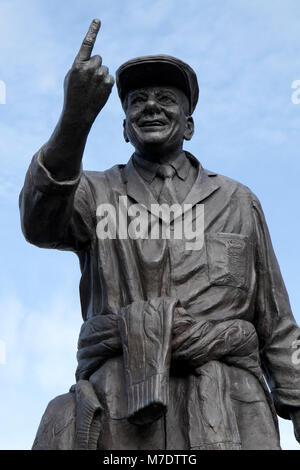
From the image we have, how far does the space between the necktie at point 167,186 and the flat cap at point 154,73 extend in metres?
0.61

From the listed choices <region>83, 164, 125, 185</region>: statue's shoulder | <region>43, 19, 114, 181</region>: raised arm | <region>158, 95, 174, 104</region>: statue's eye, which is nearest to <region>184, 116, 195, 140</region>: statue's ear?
<region>158, 95, 174, 104</region>: statue's eye

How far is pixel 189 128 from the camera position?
738cm

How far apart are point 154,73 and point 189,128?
21.1 inches

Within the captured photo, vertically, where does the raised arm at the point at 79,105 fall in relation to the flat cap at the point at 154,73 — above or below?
below

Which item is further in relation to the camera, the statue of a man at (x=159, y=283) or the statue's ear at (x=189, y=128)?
the statue's ear at (x=189, y=128)

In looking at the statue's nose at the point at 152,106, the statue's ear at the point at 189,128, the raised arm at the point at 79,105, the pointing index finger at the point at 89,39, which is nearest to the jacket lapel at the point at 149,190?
the statue's ear at the point at 189,128

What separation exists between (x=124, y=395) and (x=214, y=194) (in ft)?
5.72

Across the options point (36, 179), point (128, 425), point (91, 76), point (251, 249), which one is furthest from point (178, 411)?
point (91, 76)

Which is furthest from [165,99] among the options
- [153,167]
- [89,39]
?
[89,39]

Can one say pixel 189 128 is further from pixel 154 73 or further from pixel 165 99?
pixel 154 73

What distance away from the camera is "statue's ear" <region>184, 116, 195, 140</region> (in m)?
7.34

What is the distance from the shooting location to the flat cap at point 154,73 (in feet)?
23.2

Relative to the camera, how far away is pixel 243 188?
7379 mm

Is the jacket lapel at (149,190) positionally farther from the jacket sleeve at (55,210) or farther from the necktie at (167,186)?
the jacket sleeve at (55,210)
